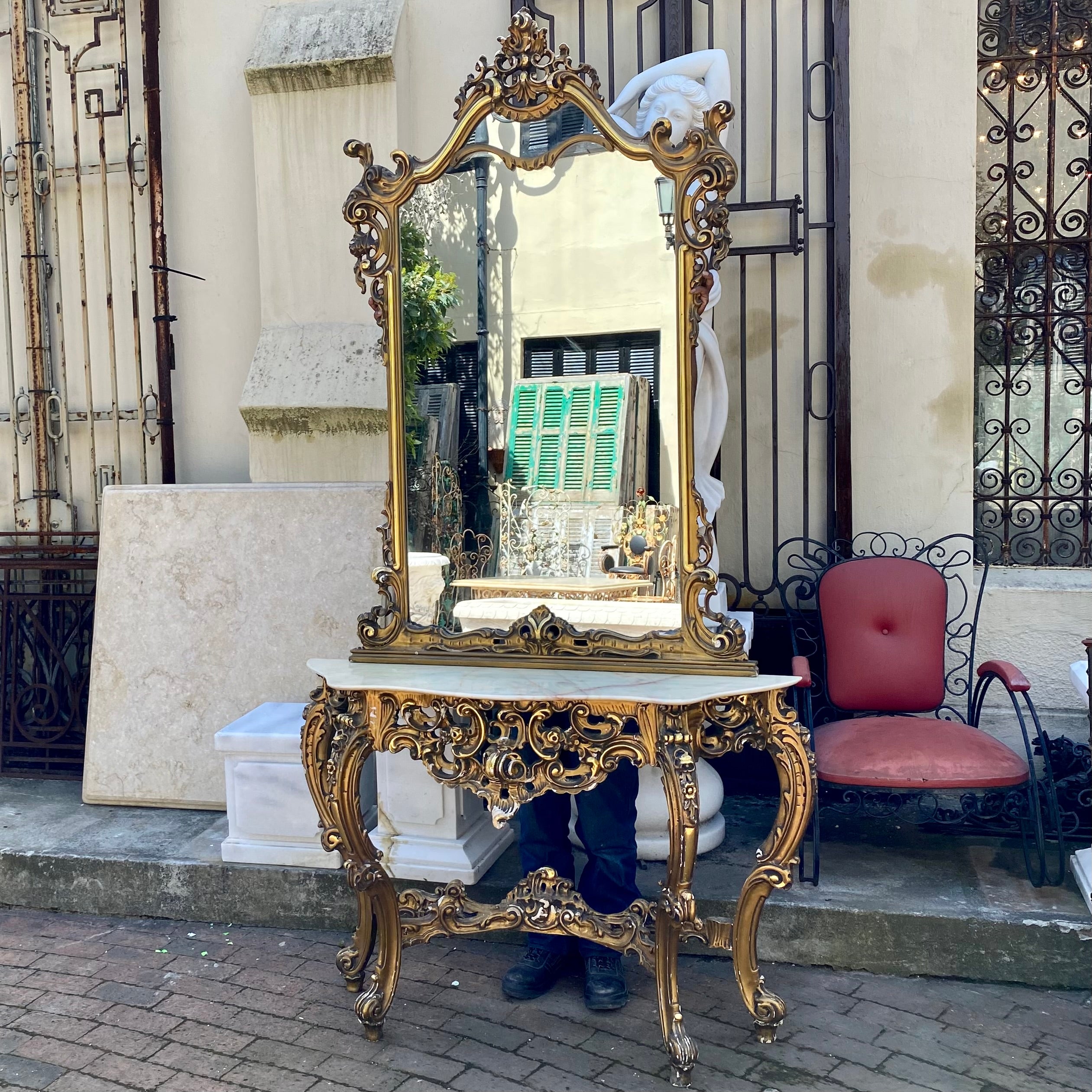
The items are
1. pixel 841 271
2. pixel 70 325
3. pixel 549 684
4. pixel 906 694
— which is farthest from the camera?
pixel 70 325

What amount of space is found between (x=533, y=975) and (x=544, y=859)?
1.04 ft

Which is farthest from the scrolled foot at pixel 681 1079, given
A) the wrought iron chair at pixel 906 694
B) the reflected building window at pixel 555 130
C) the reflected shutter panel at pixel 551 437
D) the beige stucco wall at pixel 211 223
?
the beige stucco wall at pixel 211 223

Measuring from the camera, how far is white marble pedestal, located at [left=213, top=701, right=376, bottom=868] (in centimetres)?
355

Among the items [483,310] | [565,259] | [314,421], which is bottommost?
[314,421]

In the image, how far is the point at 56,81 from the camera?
5.02 m

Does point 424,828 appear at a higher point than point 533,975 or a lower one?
higher

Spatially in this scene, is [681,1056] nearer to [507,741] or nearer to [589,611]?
[507,741]

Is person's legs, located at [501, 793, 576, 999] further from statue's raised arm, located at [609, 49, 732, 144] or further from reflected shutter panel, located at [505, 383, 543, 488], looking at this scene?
statue's raised arm, located at [609, 49, 732, 144]

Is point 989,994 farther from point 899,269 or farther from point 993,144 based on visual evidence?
point 993,144

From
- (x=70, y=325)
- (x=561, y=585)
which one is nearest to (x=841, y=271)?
(x=561, y=585)

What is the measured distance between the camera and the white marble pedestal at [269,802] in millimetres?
3549

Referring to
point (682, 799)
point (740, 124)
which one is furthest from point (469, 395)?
point (740, 124)

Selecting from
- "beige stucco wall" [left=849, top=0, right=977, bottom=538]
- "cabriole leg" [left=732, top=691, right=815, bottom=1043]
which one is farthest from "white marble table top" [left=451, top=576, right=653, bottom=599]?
"beige stucco wall" [left=849, top=0, right=977, bottom=538]

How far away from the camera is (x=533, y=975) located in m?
3.05
